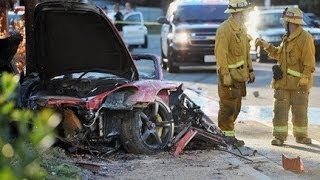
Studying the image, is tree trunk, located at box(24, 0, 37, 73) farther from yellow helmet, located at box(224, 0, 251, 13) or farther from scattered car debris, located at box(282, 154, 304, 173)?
scattered car debris, located at box(282, 154, 304, 173)

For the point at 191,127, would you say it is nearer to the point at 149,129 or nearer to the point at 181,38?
the point at 149,129

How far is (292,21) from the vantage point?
7688 millimetres

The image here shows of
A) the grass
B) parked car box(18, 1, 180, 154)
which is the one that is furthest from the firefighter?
the grass

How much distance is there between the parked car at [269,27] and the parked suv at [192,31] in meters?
3.64

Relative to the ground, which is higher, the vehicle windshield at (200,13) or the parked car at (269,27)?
the vehicle windshield at (200,13)

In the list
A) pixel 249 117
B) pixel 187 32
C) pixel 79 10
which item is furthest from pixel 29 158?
pixel 187 32

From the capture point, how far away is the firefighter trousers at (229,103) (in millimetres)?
7582

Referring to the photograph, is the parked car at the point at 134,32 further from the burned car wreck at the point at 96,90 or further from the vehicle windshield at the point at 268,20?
the burned car wreck at the point at 96,90

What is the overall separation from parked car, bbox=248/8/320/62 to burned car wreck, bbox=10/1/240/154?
15516 millimetres

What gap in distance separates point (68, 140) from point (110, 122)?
48cm

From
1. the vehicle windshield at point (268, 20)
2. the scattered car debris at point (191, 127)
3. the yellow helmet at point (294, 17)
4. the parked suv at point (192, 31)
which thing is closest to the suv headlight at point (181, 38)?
the parked suv at point (192, 31)

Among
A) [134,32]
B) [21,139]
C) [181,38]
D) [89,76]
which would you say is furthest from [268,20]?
[21,139]

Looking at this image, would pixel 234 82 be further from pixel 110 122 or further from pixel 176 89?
pixel 110 122

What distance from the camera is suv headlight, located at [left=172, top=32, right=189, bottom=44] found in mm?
18500
